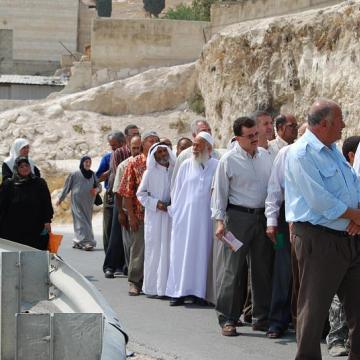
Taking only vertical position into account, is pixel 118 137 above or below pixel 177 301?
above

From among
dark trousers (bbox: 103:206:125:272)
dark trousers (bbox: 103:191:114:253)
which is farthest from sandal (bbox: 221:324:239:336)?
dark trousers (bbox: 103:191:114:253)

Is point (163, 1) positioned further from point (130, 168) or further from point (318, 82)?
point (130, 168)

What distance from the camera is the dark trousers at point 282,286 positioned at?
30.6ft

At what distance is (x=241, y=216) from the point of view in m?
9.36

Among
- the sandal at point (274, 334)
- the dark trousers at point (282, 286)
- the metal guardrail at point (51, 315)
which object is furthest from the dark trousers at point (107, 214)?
the metal guardrail at point (51, 315)

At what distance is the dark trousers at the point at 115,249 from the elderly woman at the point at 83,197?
13.7 ft

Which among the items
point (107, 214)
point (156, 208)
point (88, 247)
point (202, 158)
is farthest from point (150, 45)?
point (202, 158)

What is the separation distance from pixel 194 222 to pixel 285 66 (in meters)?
16.7

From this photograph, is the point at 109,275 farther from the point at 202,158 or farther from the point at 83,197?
the point at 83,197

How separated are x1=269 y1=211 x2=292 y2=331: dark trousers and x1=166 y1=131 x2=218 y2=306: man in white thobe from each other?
66.5 inches

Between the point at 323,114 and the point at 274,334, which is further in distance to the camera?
the point at 274,334

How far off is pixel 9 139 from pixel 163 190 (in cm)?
3090

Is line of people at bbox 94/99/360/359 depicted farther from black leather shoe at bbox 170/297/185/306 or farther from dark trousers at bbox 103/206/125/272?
dark trousers at bbox 103/206/125/272

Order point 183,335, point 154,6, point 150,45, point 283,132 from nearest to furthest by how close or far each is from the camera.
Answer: point 183,335, point 283,132, point 150,45, point 154,6
